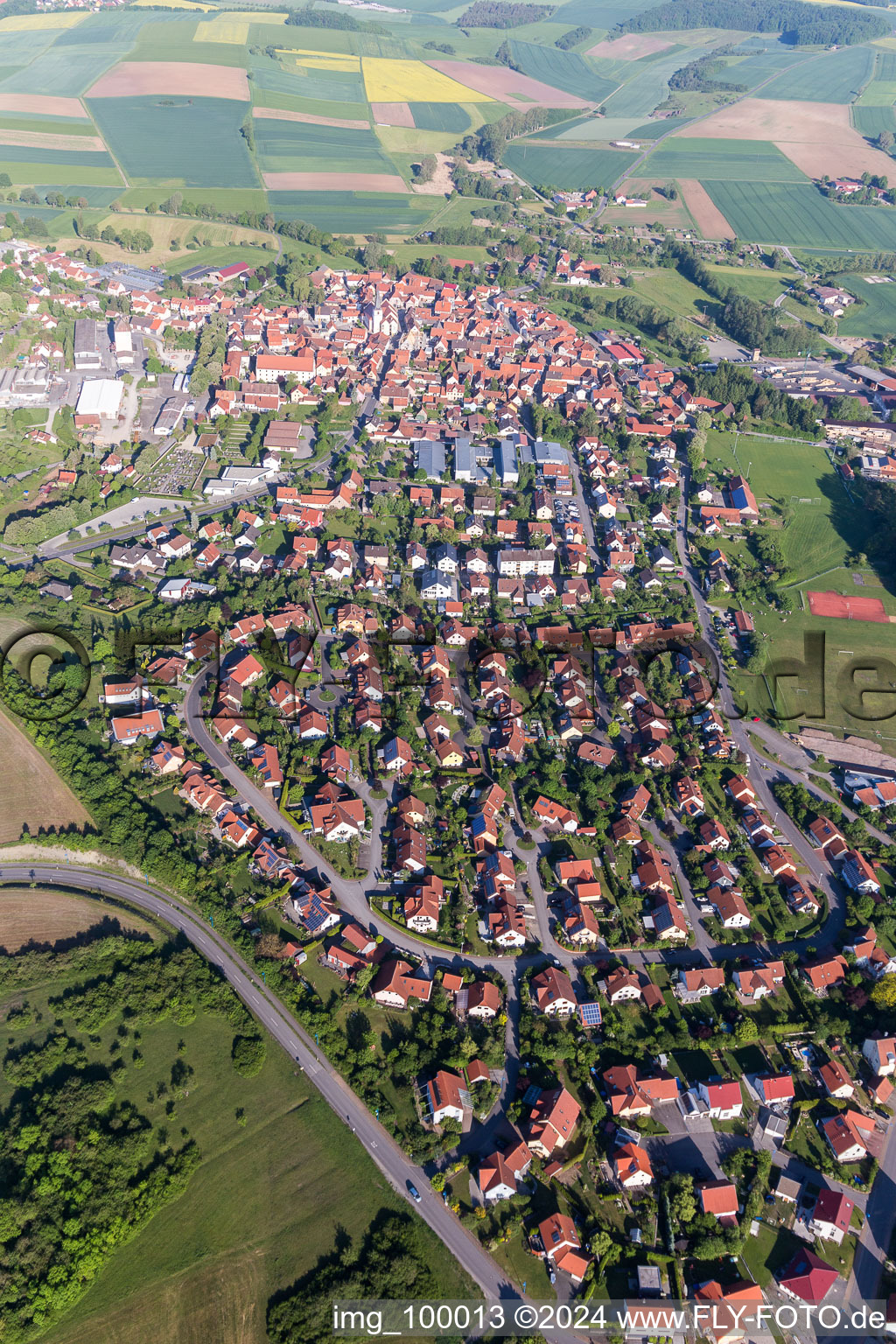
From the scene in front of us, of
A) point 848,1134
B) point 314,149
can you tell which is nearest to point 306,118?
point 314,149

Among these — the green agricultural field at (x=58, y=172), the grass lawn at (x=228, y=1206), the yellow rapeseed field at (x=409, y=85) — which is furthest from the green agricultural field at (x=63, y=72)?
the grass lawn at (x=228, y=1206)

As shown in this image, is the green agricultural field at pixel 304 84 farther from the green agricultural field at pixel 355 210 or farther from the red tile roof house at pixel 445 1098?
the red tile roof house at pixel 445 1098

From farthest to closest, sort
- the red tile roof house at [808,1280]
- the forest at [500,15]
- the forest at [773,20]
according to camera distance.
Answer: the forest at [500,15], the forest at [773,20], the red tile roof house at [808,1280]

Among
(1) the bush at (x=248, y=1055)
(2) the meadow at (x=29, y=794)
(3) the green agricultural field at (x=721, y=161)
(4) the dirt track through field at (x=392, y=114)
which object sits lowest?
(1) the bush at (x=248, y=1055)

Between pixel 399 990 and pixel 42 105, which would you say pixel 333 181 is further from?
pixel 399 990

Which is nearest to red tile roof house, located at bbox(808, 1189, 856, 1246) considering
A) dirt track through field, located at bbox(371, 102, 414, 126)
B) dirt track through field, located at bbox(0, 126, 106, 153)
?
dirt track through field, located at bbox(0, 126, 106, 153)

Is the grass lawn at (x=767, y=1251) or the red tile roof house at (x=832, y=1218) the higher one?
the red tile roof house at (x=832, y=1218)

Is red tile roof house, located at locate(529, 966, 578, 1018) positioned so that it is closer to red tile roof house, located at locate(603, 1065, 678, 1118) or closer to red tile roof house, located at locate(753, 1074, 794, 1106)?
red tile roof house, located at locate(603, 1065, 678, 1118)
